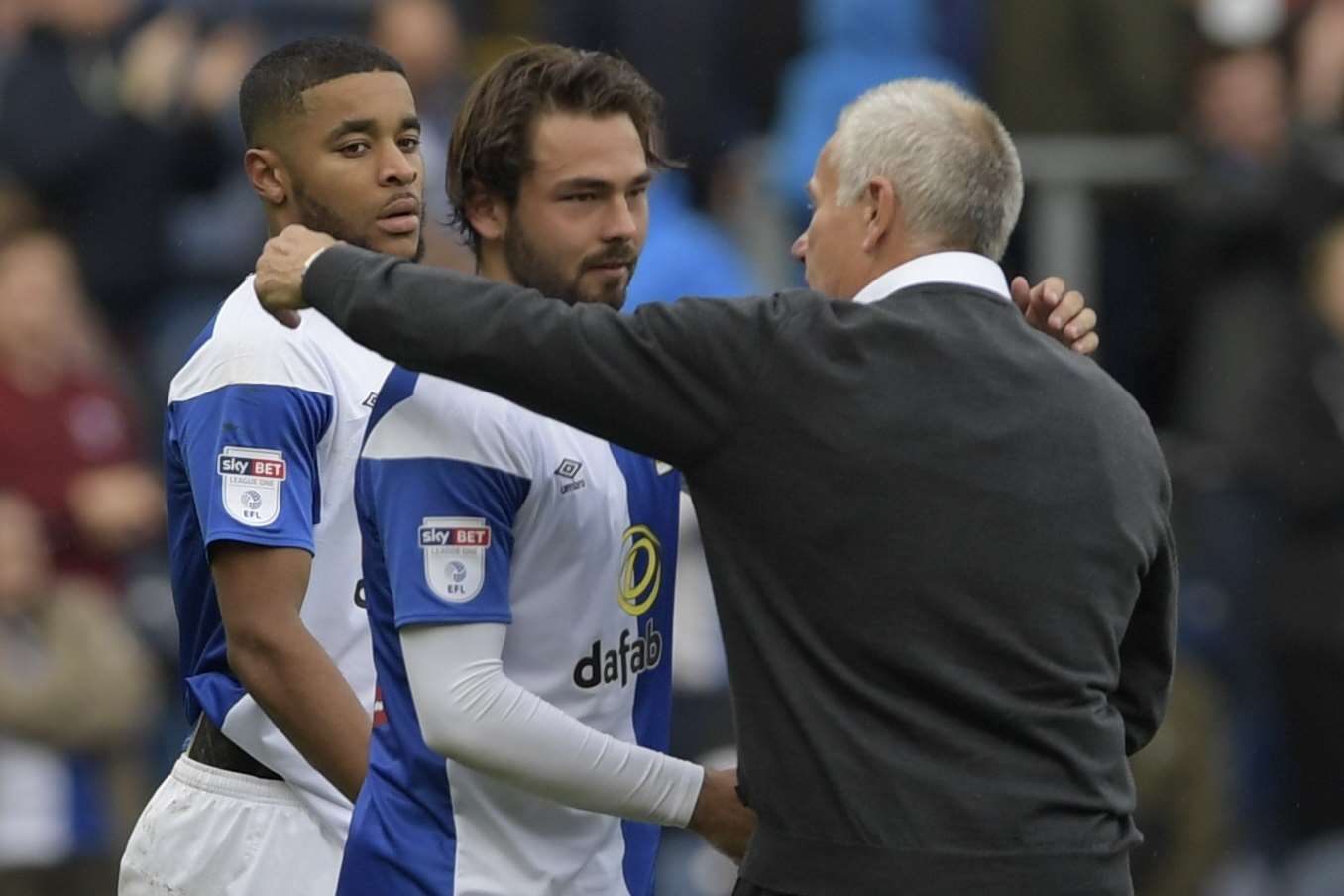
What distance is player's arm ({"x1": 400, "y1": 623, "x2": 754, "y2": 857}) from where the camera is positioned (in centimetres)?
372

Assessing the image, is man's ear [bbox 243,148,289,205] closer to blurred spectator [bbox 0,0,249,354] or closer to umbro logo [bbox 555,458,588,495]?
umbro logo [bbox 555,458,588,495]

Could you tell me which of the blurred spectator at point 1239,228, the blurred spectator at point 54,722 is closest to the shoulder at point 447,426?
the blurred spectator at point 54,722

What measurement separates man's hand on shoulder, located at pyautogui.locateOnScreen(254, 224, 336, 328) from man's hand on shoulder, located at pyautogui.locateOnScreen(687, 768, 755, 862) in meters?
0.96

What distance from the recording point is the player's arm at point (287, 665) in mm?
4195

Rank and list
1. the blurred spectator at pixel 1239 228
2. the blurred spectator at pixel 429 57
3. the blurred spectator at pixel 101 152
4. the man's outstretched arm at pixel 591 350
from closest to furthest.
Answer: the man's outstretched arm at pixel 591 350 → the blurred spectator at pixel 1239 228 → the blurred spectator at pixel 429 57 → the blurred spectator at pixel 101 152

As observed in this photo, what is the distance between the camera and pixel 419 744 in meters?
3.88

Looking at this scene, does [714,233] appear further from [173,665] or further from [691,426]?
[691,426]

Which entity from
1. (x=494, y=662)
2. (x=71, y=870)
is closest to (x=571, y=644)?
(x=494, y=662)

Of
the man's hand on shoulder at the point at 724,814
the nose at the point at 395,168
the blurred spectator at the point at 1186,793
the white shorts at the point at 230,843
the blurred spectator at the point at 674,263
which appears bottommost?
the blurred spectator at the point at 1186,793

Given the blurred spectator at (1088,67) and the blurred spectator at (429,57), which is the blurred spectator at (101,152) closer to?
the blurred spectator at (429,57)

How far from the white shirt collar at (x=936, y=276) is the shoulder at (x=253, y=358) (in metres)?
1.11

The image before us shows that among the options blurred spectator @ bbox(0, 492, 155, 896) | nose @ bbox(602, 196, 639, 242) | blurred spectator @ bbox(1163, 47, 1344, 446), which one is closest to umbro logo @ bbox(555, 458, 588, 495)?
nose @ bbox(602, 196, 639, 242)

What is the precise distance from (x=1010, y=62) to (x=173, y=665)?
152 inches

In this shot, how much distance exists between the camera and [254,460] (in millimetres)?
4285
